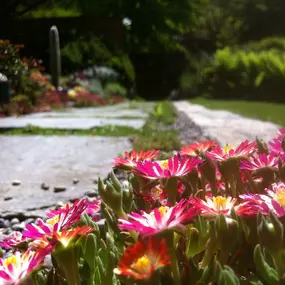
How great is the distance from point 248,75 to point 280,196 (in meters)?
14.7

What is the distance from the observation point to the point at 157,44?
64.8 feet

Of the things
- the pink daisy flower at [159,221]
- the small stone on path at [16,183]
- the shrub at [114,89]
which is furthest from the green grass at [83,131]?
the shrub at [114,89]

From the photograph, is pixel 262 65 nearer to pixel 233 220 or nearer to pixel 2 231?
pixel 2 231

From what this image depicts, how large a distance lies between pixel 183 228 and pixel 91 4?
61.0 ft

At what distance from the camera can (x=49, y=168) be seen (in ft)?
10.1

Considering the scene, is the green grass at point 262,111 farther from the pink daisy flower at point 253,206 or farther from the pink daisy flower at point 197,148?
the pink daisy flower at point 253,206

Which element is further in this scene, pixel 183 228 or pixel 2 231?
pixel 2 231

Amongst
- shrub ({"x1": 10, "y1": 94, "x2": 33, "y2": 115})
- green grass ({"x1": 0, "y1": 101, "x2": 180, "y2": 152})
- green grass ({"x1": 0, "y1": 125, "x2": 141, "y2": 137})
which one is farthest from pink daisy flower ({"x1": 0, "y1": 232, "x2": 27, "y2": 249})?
shrub ({"x1": 10, "y1": 94, "x2": 33, "y2": 115})

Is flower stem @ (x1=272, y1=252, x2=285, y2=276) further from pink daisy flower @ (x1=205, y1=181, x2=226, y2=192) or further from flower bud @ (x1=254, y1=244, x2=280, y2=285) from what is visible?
pink daisy flower @ (x1=205, y1=181, x2=226, y2=192)

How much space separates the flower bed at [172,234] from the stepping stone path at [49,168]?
1.12 m

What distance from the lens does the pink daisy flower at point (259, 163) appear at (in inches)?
47.6

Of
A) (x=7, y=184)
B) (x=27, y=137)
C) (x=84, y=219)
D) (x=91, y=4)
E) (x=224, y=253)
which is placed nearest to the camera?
(x=224, y=253)

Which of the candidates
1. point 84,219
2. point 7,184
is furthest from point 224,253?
point 7,184

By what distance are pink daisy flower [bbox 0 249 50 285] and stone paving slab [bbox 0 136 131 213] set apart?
55.2 inches
